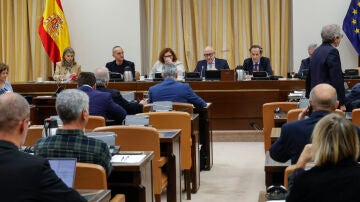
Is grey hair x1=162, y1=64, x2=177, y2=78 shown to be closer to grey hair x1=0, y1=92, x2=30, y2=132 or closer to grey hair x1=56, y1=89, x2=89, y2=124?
grey hair x1=56, y1=89, x2=89, y2=124

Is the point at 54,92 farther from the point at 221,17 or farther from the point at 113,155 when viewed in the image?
the point at 113,155

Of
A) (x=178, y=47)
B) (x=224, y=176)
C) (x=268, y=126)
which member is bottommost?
(x=224, y=176)

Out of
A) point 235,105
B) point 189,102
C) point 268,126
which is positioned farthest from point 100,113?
point 235,105

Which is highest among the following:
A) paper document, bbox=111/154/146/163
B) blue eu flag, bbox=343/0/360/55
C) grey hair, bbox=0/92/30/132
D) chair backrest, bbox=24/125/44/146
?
blue eu flag, bbox=343/0/360/55

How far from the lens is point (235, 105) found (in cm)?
938

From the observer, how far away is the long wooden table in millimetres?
9258

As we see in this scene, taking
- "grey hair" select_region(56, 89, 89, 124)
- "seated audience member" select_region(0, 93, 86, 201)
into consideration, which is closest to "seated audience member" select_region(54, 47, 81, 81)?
"grey hair" select_region(56, 89, 89, 124)

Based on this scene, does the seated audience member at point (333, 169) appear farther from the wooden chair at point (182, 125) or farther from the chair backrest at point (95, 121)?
the wooden chair at point (182, 125)

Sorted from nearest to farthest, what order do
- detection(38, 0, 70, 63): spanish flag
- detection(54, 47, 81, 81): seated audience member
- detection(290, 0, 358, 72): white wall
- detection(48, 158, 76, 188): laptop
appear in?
1. detection(48, 158, 76, 188): laptop
2. detection(54, 47, 81, 81): seated audience member
3. detection(290, 0, 358, 72): white wall
4. detection(38, 0, 70, 63): spanish flag

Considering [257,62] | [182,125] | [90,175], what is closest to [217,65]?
[257,62]

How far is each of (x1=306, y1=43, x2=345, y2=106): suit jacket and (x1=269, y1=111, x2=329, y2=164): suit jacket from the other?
2.44 m

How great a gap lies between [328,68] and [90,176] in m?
3.60

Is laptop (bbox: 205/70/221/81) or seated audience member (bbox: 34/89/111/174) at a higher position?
laptop (bbox: 205/70/221/81)

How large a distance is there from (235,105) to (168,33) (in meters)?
3.12
